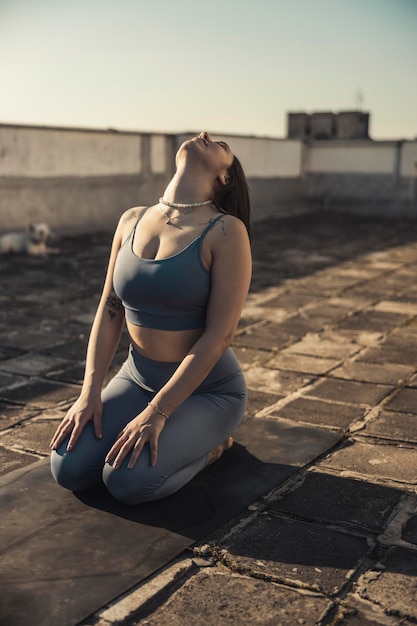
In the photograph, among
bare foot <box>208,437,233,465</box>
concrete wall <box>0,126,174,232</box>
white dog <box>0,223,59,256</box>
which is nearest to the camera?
bare foot <box>208,437,233,465</box>

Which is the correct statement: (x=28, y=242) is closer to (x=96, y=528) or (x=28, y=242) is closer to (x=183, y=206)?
(x=183, y=206)

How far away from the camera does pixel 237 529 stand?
8.70 ft

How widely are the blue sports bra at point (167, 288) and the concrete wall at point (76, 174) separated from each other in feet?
28.6

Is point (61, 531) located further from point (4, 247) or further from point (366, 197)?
point (366, 197)

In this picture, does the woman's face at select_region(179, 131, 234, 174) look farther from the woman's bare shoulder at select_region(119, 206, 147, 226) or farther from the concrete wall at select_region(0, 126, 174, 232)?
the concrete wall at select_region(0, 126, 174, 232)

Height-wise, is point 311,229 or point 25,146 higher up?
point 25,146

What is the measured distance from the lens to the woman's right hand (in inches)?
114

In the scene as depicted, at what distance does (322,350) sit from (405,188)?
43.6 feet

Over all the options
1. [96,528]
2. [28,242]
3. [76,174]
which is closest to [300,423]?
[96,528]

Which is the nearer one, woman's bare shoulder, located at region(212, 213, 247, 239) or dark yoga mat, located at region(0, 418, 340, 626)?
dark yoga mat, located at region(0, 418, 340, 626)

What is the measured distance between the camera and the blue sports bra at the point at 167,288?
A: 291cm

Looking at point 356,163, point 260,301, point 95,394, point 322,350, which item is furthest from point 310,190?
point 95,394

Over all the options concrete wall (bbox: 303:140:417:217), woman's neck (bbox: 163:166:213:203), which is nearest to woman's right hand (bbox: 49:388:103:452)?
woman's neck (bbox: 163:166:213:203)

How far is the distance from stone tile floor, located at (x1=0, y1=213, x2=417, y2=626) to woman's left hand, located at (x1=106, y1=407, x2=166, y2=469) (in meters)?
0.39
